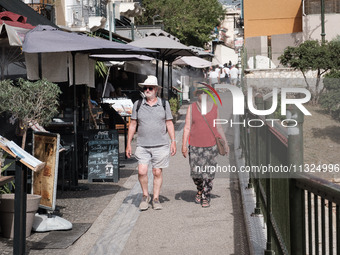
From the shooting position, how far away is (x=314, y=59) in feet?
90.6

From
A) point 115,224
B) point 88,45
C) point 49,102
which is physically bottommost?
point 115,224

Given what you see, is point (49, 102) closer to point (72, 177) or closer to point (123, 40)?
point (72, 177)

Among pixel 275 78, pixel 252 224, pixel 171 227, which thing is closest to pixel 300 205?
pixel 252 224

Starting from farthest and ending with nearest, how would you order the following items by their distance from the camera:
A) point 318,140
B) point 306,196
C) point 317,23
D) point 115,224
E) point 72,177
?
point 317,23
point 318,140
point 72,177
point 115,224
point 306,196

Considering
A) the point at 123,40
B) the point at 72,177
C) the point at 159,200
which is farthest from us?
the point at 123,40

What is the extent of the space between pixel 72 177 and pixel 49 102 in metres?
2.36

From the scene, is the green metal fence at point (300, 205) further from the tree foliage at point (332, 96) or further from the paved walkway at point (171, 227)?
the tree foliage at point (332, 96)

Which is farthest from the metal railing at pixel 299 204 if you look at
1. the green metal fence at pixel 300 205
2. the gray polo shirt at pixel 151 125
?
the gray polo shirt at pixel 151 125

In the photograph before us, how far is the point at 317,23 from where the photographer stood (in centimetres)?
3638

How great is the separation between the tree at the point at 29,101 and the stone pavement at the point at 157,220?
132cm

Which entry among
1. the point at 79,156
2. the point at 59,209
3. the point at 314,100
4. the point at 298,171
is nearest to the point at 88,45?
the point at 59,209

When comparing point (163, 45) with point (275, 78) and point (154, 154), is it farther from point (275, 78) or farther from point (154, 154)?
point (275, 78)

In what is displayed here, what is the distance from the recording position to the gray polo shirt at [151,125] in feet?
27.9

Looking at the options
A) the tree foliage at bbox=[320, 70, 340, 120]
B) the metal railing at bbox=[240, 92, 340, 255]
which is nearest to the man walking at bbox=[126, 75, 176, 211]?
the metal railing at bbox=[240, 92, 340, 255]
